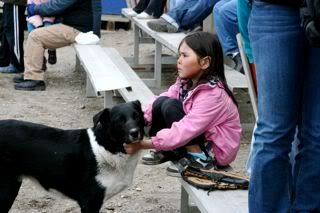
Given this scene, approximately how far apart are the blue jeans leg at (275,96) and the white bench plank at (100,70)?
2.94 meters

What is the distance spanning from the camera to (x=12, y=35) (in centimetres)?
872

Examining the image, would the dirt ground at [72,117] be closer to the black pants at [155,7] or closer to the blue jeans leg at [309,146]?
the black pants at [155,7]

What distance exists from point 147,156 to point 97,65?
2.79m

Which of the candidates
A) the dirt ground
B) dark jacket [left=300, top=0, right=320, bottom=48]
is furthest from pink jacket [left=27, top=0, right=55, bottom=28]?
dark jacket [left=300, top=0, right=320, bottom=48]

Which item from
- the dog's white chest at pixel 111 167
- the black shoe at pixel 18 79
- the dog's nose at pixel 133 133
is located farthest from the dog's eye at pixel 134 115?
the black shoe at pixel 18 79

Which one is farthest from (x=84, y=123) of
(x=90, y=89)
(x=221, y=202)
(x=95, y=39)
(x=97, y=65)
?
(x=221, y=202)

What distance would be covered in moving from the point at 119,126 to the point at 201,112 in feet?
1.40

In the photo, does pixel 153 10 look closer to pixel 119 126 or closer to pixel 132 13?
pixel 132 13

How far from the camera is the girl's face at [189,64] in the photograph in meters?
3.46

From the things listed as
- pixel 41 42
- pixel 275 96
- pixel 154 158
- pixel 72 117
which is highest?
pixel 275 96

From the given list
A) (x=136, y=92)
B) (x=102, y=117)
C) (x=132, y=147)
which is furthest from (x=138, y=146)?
(x=136, y=92)

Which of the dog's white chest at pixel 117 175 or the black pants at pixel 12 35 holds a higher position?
the dog's white chest at pixel 117 175

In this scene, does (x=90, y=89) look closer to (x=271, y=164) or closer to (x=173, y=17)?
(x=173, y=17)

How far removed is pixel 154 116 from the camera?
367cm
